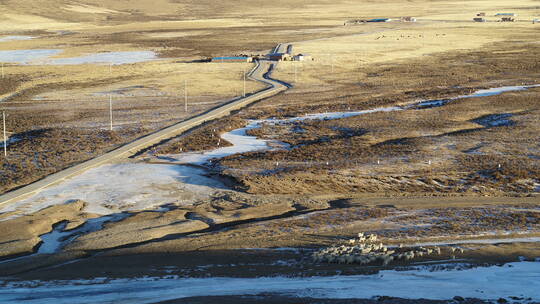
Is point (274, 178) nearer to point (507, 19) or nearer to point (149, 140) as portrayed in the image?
point (149, 140)

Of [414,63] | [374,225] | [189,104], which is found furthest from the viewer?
[414,63]

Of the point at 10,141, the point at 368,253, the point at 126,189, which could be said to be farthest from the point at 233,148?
the point at 368,253

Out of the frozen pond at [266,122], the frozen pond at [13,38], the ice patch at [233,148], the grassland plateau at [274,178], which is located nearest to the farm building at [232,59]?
the grassland plateau at [274,178]

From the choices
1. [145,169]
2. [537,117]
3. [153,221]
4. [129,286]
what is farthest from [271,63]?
[129,286]

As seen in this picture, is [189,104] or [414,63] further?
[414,63]

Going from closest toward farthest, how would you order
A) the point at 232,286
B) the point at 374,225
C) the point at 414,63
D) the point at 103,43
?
1. the point at 232,286
2. the point at 374,225
3. the point at 414,63
4. the point at 103,43

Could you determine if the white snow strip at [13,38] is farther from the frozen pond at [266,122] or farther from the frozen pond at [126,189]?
the frozen pond at [126,189]

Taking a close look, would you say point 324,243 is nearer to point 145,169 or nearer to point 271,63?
point 145,169
